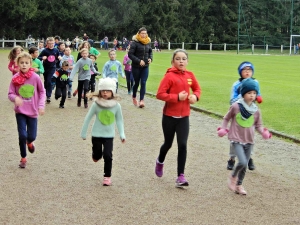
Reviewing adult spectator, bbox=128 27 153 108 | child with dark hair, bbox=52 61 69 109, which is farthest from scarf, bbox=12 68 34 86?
child with dark hair, bbox=52 61 69 109

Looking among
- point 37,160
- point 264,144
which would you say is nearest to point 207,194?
point 37,160

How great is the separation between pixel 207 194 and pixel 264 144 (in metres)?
3.82

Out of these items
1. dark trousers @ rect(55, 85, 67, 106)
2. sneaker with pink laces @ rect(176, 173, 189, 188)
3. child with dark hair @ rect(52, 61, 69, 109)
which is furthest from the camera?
child with dark hair @ rect(52, 61, 69, 109)

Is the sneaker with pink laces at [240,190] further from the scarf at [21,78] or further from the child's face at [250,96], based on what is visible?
the scarf at [21,78]

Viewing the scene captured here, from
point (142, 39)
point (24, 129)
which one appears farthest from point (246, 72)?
point (142, 39)

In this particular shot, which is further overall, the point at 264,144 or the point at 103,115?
the point at 264,144

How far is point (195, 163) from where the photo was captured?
891 cm

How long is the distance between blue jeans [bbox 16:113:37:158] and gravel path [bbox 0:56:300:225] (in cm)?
31

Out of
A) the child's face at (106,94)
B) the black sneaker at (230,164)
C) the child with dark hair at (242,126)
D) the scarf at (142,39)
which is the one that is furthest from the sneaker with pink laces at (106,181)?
the scarf at (142,39)

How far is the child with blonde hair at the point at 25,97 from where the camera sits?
330 inches

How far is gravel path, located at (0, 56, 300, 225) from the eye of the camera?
20.2 feet

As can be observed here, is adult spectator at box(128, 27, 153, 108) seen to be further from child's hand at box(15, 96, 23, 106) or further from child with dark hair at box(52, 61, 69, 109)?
child's hand at box(15, 96, 23, 106)

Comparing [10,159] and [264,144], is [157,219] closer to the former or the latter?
[10,159]

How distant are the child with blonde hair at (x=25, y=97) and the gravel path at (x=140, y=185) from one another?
0.47m
